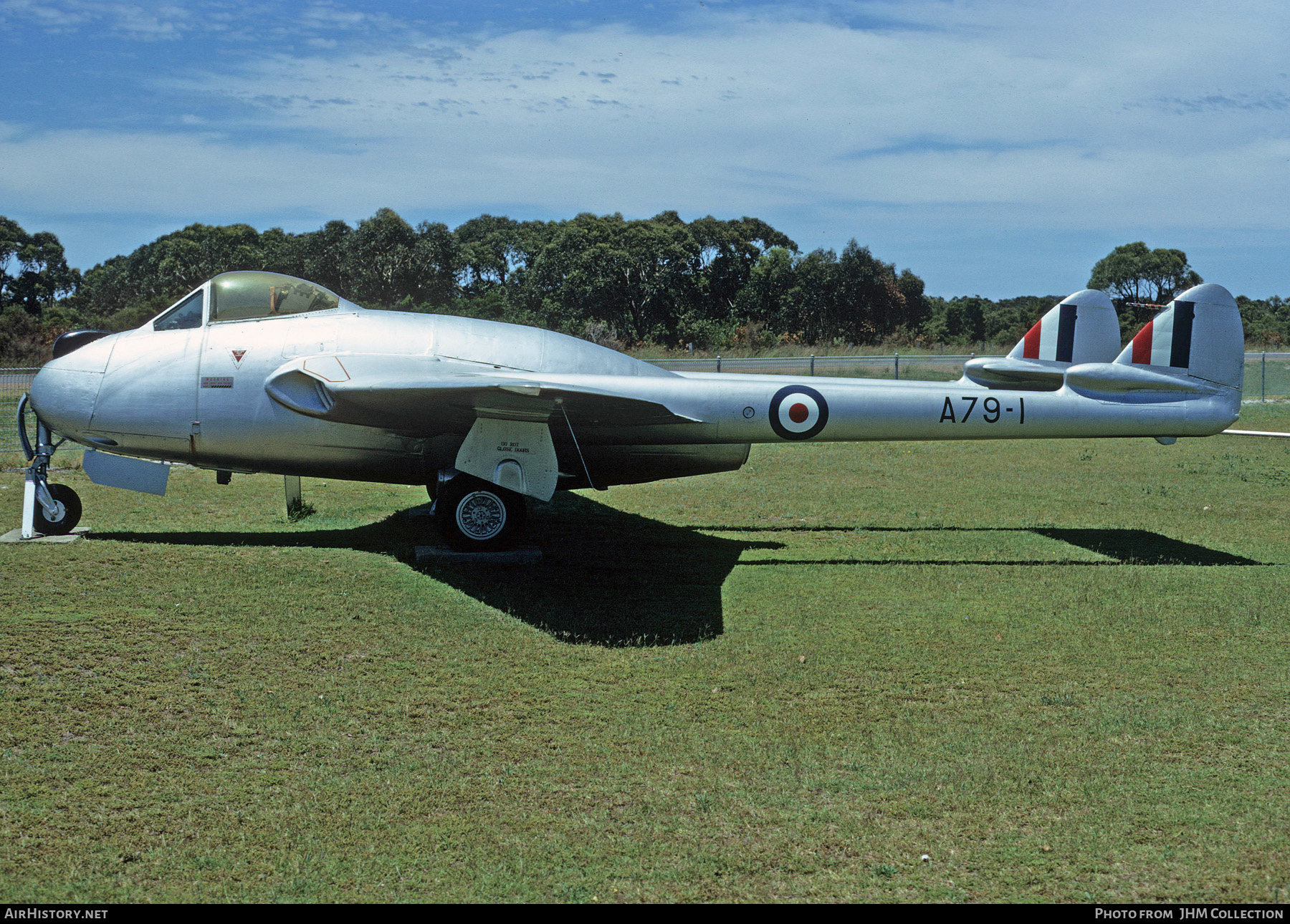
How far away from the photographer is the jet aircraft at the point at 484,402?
9.90m

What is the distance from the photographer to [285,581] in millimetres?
8859

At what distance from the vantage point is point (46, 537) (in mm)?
10297

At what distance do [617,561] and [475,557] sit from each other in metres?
1.49

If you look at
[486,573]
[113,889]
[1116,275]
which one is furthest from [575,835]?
[1116,275]

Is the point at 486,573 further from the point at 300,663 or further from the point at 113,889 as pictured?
the point at 113,889

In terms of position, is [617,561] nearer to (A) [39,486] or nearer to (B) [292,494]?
(B) [292,494]

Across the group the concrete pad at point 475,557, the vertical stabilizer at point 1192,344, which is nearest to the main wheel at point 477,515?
the concrete pad at point 475,557

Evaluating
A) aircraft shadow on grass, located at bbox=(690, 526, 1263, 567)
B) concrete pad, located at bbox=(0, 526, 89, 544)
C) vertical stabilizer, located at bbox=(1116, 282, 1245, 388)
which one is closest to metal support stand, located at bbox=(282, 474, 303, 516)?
concrete pad, located at bbox=(0, 526, 89, 544)

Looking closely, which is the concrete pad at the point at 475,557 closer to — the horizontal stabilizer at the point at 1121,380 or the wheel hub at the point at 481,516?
the wheel hub at the point at 481,516

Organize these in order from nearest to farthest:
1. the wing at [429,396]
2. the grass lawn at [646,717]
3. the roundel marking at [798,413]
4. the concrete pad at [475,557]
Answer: the grass lawn at [646,717] < the wing at [429,396] < the concrete pad at [475,557] < the roundel marking at [798,413]

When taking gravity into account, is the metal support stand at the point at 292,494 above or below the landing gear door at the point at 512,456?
below

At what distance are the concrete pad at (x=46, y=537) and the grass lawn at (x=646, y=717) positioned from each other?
291 millimetres

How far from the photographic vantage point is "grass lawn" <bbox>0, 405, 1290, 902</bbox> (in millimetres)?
4219

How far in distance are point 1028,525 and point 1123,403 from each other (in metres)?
2.11
